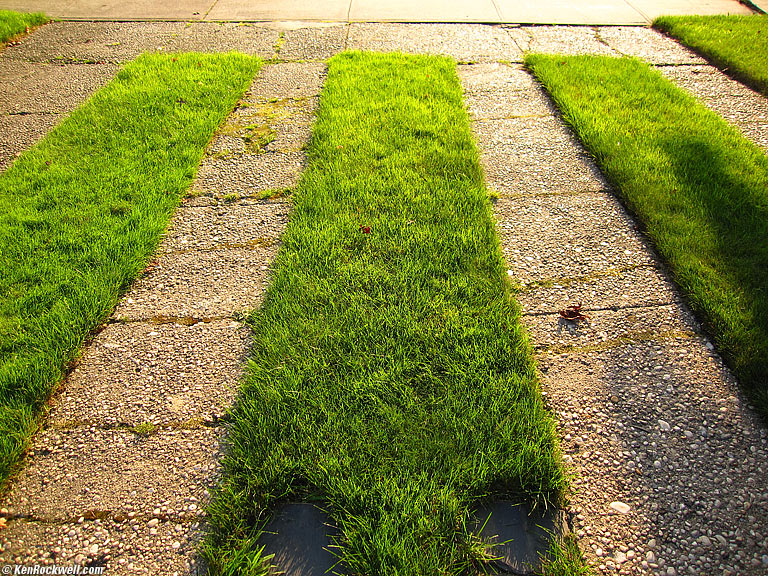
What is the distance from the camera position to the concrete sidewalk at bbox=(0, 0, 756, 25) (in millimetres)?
6922

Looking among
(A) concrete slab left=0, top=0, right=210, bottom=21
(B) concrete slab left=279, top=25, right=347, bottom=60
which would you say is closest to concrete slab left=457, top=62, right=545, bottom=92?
(B) concrete slab left=279, top=25, right=347, bottom=60

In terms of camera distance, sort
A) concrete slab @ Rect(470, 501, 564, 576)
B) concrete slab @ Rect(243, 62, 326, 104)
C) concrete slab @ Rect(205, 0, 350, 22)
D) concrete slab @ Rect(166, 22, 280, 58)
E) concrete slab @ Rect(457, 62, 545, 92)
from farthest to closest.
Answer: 1. concrete slab @ Rect(205, 0, 350, 22)
2. concrete slab @ Rect(166, 22, 280, 58)
3. concrete slab @ Rect(457, 62, 545, 92)
4. concrete slab @ Rect(243, 62, 326, 104)
5. concrete slab @ Rect(470, 501, 564, 576)

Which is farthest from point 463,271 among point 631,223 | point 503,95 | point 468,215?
point 503,95

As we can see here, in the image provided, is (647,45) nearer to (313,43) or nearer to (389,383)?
(313,43)

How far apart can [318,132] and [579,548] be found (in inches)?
139

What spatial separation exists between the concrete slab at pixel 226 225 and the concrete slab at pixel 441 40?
3386mm

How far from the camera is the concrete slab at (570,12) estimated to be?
6793mm

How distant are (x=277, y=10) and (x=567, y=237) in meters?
6.11

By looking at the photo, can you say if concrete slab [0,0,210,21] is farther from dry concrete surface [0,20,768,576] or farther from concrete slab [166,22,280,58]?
dry concrete surface [0,20,768,576]

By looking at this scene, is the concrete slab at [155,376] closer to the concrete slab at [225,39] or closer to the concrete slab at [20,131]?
the concrete slab at [20,131]

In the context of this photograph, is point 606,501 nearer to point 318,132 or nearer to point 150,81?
point 318,132

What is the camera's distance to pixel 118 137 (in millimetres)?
4141

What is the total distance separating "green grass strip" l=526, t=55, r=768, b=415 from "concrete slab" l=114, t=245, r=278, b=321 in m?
2.37

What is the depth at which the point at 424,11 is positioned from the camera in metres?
7.18
